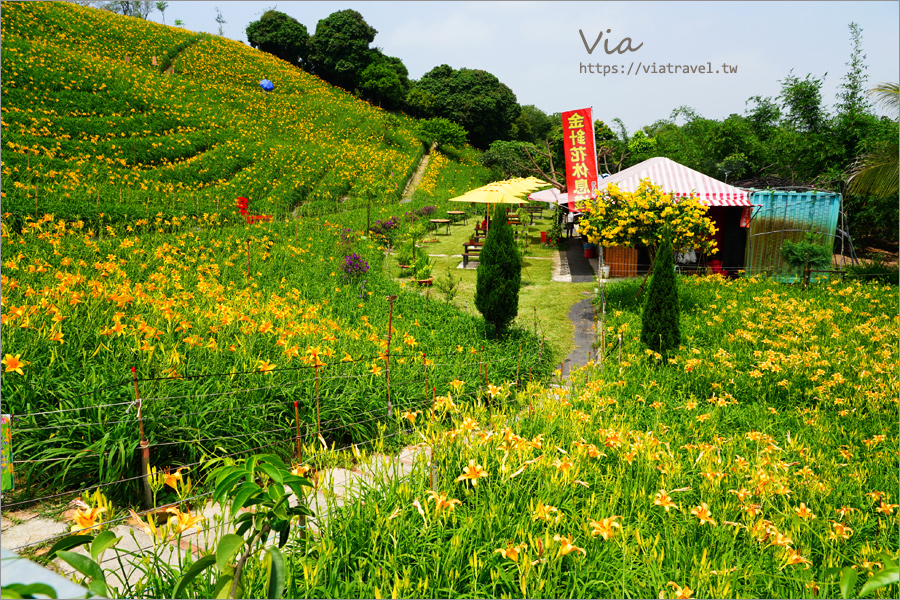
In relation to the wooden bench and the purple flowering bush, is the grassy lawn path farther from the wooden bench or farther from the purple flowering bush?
the wooden bench

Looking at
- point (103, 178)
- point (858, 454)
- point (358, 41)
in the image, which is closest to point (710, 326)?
point (858, 454)

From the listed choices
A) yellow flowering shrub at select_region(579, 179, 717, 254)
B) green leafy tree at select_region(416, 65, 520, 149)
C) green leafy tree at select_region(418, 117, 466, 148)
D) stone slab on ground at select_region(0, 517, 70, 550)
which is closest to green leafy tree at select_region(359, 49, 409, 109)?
green leafy tree at select_region(416, 65, 520, 149)

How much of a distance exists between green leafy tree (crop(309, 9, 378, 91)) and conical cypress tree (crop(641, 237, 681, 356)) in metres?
40.6

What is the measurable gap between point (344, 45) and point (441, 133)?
13.9 m

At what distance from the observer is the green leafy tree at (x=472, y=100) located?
1666 inches

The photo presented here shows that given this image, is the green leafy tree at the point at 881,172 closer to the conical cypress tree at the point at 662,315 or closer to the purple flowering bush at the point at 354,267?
the conical cypress tree at the point at 662,315

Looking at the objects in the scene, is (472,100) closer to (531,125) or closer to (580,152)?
(531,125)

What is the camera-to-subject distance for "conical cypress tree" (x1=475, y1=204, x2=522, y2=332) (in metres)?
7.95

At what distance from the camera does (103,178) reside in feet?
46.3

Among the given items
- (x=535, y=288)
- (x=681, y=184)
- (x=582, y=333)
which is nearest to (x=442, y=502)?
(x=582, y=333)

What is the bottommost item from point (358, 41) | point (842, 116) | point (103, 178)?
point (103, 178)

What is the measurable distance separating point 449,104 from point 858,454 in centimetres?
4164

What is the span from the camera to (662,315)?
723cm

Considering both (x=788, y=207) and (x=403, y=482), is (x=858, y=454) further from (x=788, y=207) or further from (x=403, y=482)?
(x=788, y=207)
